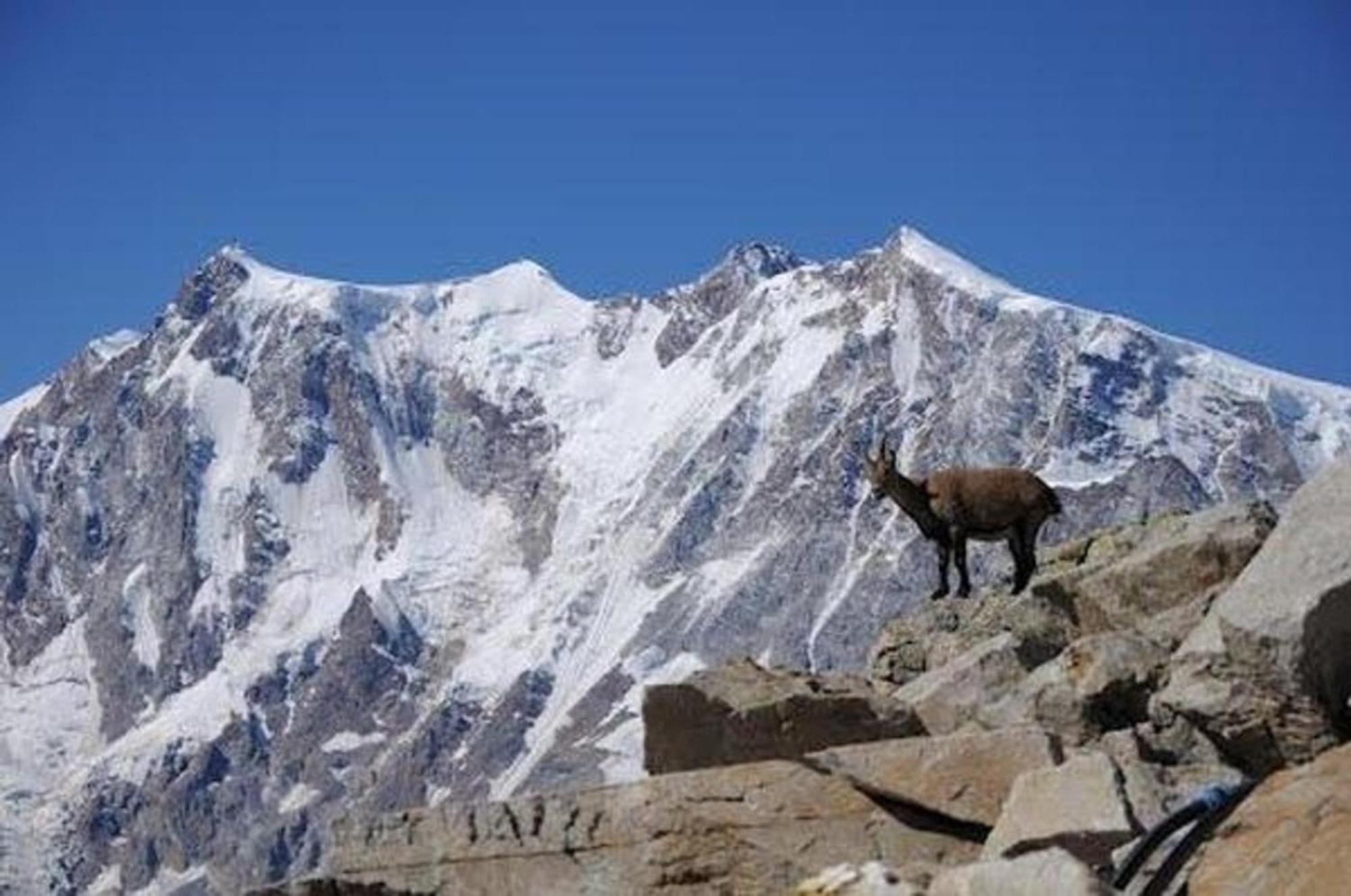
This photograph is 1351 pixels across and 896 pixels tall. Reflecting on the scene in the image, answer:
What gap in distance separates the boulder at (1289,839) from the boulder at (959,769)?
1.69 m

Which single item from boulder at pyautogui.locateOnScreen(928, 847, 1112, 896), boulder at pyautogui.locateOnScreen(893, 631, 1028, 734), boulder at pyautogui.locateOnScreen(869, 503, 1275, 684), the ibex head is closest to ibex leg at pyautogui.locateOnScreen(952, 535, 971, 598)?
the ibex head

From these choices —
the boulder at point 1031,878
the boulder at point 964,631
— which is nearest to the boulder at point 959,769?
the boulder at point 1031,878

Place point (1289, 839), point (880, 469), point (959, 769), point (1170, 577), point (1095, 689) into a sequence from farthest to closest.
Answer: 1. point (880, 469)
2. point (1170, 577)
3. point (1095, 689)
4. point (959, 769)
5. point (1289, 839)

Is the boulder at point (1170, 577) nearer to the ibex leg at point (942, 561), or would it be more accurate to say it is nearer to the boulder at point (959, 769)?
the boulder at point (959, 769)

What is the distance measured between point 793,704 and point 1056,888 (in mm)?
5573

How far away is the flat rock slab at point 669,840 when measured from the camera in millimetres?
14000

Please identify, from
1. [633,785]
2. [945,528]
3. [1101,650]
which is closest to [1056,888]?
[633,785]

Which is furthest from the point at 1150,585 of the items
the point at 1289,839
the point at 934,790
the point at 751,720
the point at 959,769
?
the point at 1289,839

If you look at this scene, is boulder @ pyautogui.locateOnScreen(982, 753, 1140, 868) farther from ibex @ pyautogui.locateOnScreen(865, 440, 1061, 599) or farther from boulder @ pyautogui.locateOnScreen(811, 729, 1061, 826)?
ibex @ pyautogui.locateOnScreen(865, 440, 1061, 599)

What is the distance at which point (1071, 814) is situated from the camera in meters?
12.8

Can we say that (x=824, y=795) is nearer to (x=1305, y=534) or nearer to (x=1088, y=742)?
(x=1088, y=742)

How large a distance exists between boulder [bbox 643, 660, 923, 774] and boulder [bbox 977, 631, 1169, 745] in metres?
1.03

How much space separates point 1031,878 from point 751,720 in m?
5.47

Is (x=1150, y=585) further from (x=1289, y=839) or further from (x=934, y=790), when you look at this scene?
(x=1289, y=839)
